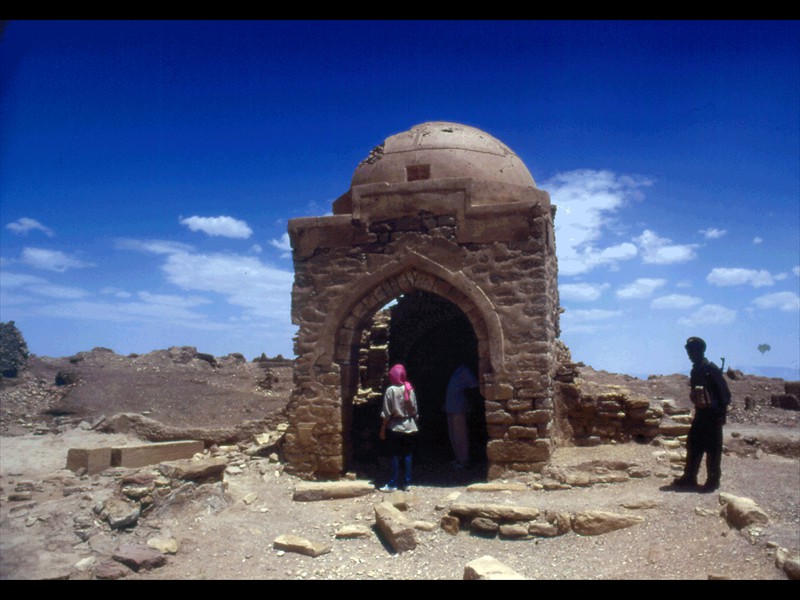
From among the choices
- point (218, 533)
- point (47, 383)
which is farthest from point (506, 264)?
point (47, 383)

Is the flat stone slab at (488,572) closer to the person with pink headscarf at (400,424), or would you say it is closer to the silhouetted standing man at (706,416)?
the silhouetted standing man at (706,416)

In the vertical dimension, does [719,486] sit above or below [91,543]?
above

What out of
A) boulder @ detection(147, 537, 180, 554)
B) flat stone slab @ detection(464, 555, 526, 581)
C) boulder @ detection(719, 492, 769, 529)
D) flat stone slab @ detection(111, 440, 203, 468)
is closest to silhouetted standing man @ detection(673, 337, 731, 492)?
boulder @ detection(719, 492, 769, 529)

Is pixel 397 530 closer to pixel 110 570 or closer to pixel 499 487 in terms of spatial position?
pixel 499 487

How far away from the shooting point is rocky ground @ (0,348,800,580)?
5.05 metres

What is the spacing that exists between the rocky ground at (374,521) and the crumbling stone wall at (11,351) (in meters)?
13.5

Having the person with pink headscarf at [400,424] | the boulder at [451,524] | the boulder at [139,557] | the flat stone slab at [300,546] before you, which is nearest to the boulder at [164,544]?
the boulder at [139,557]

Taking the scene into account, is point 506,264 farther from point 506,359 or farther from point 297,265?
point 297,265

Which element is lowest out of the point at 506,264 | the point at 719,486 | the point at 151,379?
the point at 719,486

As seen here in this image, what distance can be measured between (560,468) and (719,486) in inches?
72.5

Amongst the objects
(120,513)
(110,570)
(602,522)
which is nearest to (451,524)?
(602,522)
